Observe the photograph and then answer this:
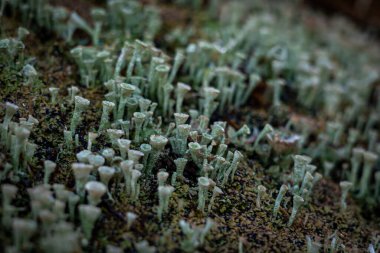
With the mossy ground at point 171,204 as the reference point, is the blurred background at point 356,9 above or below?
above

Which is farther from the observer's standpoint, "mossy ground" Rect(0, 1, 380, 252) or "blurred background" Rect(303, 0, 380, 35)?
"blurred background" Rect(303, 0, 380, 35)

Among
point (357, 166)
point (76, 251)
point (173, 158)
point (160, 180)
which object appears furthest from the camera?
point (357, 166)

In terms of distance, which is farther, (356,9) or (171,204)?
(356,9)

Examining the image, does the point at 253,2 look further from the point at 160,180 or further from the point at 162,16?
the point at 160,180

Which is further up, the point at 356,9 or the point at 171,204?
the point at 356,9

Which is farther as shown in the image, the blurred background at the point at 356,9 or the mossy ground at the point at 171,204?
the blurred background at the point at 356,9

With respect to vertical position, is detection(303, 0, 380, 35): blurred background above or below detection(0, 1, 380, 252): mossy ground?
above

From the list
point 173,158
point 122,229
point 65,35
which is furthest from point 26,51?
point 122,229

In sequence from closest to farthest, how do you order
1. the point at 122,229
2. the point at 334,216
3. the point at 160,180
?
the point at 122,229, the point at 160,180, the point at 334,216
